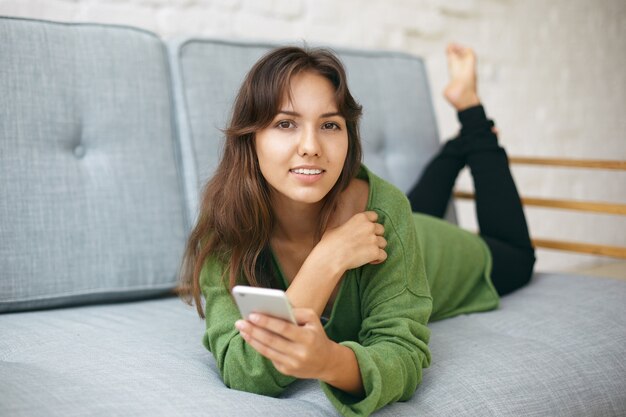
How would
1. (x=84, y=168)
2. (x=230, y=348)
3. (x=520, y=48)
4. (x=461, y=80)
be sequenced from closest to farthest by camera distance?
(x=230, y=348), (x=84, y=168), (x=461, y=80), (x=520, y=48)

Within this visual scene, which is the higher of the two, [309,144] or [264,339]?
[309,144]

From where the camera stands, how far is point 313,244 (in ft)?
4.57

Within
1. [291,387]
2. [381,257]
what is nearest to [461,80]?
[381,257]

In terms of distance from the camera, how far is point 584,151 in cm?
375

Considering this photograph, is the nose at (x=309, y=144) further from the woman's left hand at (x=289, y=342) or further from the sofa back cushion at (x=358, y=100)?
the sofa back cushion at (x=358, y=100)

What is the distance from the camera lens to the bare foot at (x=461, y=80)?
7.12 feet

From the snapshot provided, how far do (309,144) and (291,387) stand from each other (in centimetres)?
39

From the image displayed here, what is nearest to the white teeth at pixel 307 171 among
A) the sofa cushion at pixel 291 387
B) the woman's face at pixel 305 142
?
the woman's face at pixel 305 142

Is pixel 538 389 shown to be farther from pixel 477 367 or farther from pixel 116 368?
pixel 116 368

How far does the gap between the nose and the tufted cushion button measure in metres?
0.70

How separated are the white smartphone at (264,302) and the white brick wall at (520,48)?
1310 mm

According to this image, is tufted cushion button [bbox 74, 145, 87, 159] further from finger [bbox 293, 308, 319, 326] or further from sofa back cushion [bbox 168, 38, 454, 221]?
finger [bbox 293, 308, 319, 326]

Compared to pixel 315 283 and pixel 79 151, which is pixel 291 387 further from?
pixel 79 151

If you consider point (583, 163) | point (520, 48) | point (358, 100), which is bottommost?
point (583, 163)
